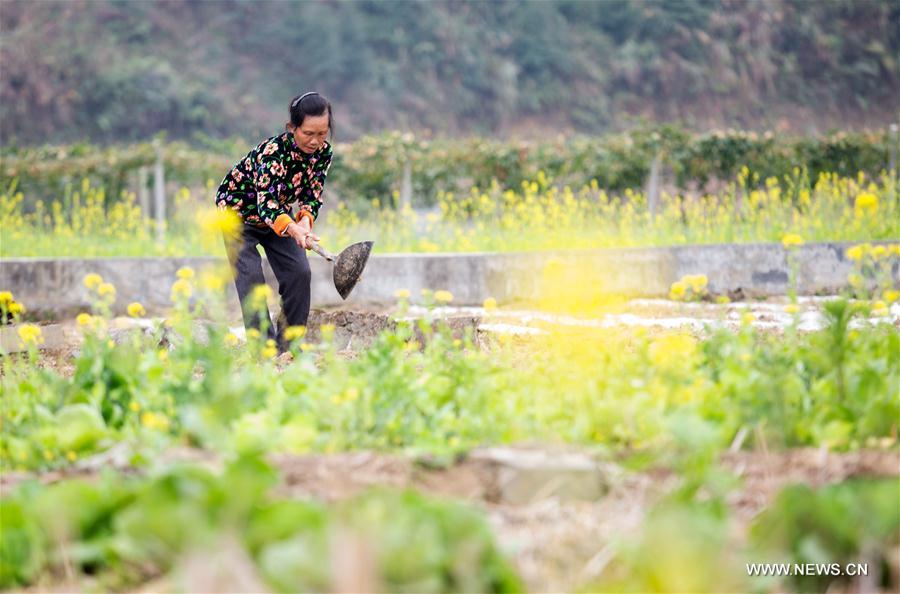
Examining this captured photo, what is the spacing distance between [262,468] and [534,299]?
650 cm

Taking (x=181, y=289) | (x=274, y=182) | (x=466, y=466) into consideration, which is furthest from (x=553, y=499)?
(x=274, y=182)

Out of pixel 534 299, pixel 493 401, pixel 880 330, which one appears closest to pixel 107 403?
pixel 493 401

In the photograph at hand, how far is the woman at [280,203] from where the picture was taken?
594 cm

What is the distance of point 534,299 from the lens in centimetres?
875

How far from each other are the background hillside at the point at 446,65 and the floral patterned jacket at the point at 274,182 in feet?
68.1

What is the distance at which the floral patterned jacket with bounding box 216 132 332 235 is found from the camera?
595cm

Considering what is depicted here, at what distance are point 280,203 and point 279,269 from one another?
1.19 feet

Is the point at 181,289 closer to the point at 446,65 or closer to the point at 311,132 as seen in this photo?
the point at 311,132

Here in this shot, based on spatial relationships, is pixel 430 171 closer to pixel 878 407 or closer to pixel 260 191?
pixel 260 191

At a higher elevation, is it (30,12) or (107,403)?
(30,12)

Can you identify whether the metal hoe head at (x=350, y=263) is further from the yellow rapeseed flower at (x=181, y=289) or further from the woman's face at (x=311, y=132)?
the yellow rapeseed flower at (x=181, y=289)

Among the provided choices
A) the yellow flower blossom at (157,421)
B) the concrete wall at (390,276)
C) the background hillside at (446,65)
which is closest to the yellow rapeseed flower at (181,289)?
the yellow flower blossom at (157,421)

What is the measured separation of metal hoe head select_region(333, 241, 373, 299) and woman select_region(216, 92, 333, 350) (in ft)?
0.55

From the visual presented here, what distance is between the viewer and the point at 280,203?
19.9ft
